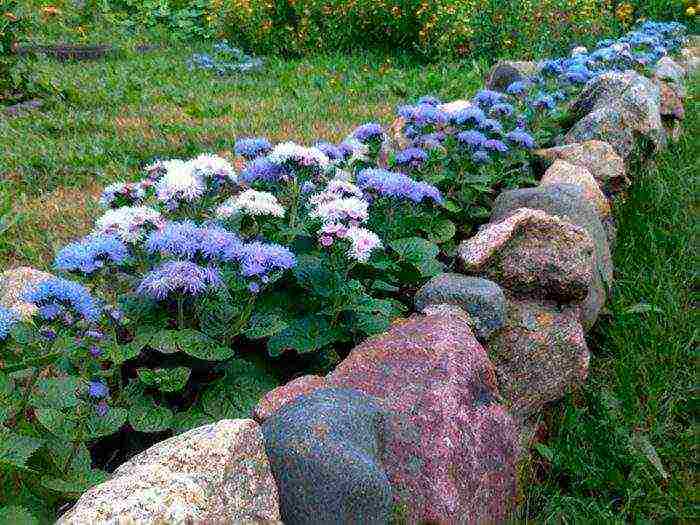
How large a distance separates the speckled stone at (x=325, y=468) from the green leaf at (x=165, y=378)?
14.4 inches

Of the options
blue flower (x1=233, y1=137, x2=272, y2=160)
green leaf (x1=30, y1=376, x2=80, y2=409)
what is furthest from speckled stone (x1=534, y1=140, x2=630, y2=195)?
green leaf (x1=30, y1=376, x2=80, y2=409)

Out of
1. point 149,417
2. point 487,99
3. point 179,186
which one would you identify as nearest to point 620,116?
point 487,99

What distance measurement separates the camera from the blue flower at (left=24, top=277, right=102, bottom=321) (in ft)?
5.32

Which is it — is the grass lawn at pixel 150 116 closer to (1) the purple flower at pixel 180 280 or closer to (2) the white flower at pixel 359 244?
(1) the purple flower at pixel 180 280

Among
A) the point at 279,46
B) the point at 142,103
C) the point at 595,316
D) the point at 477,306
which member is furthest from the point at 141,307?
the point at 279,46

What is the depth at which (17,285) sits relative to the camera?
2.36 m

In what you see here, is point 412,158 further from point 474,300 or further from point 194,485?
point 194,485

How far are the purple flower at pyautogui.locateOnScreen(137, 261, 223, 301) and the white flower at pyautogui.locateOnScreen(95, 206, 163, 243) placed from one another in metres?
0.18

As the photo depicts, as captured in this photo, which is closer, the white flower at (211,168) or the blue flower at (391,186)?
the white flower at (211,168)

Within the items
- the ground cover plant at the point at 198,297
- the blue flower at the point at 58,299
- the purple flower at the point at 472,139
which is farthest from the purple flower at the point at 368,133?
the blue flower at the point at 58,299

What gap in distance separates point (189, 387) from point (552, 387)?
3.50 ft

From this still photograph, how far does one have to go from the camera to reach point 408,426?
168 centimetres

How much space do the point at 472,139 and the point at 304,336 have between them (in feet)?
4.25

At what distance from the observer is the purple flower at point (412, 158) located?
2.91m
